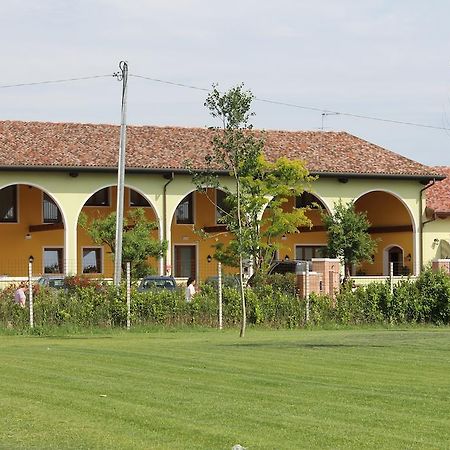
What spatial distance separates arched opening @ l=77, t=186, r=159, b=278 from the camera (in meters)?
54.6

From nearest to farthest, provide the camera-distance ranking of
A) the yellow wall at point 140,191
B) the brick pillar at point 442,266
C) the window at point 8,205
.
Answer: the brick pillar at point 442,266 → the yellow wall at point 140,191 → the window at point 8,205

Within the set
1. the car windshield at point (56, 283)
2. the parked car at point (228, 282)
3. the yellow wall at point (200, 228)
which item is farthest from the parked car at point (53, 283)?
the yellow wall at point (200, 228)

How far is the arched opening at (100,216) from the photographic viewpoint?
5456 centimetres

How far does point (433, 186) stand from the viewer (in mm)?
60375

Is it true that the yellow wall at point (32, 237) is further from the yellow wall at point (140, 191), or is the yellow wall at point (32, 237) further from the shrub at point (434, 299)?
the shrub at point (434, 299)

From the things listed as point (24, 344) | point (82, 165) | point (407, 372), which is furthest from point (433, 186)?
point (407, 372)

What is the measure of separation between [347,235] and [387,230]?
6010 mm

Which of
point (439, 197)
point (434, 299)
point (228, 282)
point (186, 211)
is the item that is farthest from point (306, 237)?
point (228, 282)

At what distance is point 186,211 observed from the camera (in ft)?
187

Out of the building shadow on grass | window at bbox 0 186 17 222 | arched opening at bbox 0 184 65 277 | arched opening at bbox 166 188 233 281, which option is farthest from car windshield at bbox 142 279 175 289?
window at bbox 0 186 17 222

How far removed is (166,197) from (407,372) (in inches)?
1345

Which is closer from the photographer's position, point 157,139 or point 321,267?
point 321,267

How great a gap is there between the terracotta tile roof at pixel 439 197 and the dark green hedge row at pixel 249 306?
2033 centimetres

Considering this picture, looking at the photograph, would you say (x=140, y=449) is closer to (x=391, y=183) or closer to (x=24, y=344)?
(x=24, y=344)
